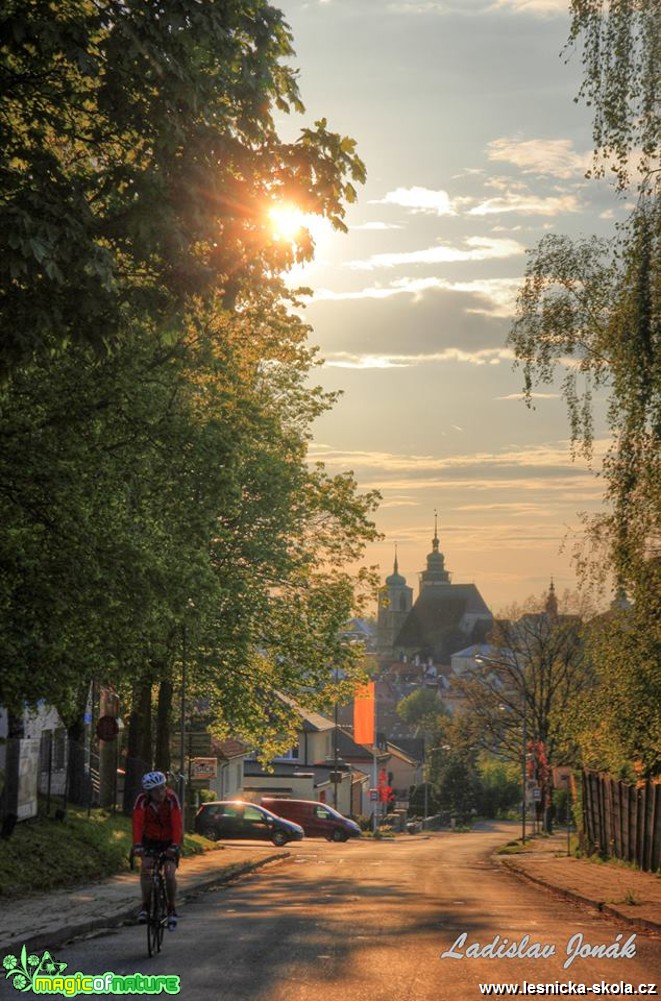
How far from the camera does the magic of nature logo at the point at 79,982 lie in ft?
36.4

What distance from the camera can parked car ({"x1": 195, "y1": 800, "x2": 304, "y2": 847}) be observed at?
5294 cm

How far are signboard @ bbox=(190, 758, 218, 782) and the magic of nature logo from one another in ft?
124

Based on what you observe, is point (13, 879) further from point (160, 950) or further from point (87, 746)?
point (87, 746)

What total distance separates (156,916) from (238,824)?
134 ft

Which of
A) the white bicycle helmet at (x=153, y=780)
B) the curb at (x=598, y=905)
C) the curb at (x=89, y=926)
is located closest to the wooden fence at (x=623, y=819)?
the curb at (x=598, y=905)

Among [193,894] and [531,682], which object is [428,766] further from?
[193,894]

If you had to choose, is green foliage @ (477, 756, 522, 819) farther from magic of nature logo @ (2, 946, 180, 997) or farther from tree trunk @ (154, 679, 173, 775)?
magic of nature logo @ (2, 946, 180, 997)

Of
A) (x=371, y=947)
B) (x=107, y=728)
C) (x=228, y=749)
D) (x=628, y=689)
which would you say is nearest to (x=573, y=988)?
(x=371, y=947)

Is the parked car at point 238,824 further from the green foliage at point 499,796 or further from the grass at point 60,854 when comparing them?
the green foliage at point 499,796

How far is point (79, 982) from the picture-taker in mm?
11516

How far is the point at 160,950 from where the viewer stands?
44.7 ft

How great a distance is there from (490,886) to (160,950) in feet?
49.6

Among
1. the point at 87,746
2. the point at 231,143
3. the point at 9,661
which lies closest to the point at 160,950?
the point at 9,661

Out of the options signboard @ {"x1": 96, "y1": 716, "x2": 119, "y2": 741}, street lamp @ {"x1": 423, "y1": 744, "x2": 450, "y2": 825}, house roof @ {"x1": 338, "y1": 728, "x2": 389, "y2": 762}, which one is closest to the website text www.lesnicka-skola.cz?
signboard @ {"x1": 96, "y1": 716, "x2": 119, "y2": 741}
